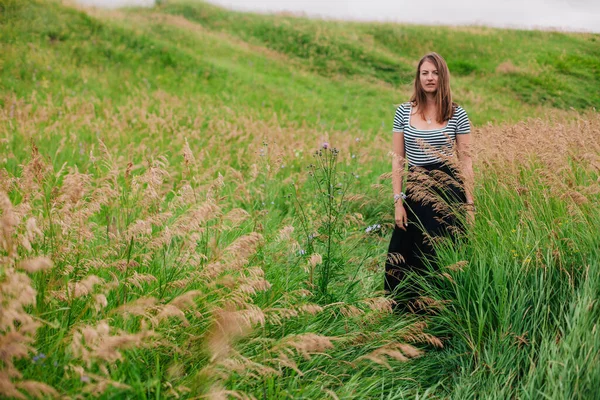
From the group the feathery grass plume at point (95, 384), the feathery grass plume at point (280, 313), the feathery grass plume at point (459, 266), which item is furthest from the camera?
the feathery grass plume at point (459, 266)

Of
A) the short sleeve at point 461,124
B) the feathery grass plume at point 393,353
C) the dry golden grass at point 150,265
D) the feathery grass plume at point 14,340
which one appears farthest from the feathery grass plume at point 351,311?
the short sleeve at point 461,124

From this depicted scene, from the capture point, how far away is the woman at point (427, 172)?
12.3 ft

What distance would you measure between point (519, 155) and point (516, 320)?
74.9 inches

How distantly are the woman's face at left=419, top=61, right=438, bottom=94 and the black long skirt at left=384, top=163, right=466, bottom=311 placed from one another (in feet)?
2.26

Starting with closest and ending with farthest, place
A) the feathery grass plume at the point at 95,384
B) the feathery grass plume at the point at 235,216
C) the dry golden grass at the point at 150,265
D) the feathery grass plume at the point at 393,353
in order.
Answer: the feathery grass plume at the point at 95,384, the dry golden grass at the point at 150,265, the feathery grass plume at the point at 393,353, the feathery grass plume at the point at 235,216

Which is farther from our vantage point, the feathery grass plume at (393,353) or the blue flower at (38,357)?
the feathery grass plume at (393,353)

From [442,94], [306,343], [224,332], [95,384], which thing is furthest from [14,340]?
[442,94]

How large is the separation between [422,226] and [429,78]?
1.32 m

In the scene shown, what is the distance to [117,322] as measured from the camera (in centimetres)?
238

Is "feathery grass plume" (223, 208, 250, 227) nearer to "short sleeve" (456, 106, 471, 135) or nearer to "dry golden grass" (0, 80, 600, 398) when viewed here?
"dry golden grass" (0, 80, 600, 398)

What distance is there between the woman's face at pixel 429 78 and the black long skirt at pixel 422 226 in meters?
0.69

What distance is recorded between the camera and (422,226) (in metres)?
3.82

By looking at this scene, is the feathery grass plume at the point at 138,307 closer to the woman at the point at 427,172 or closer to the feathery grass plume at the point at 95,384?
the feathery grass plume at the point at 95,384

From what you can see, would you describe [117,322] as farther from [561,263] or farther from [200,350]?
[561,263]
